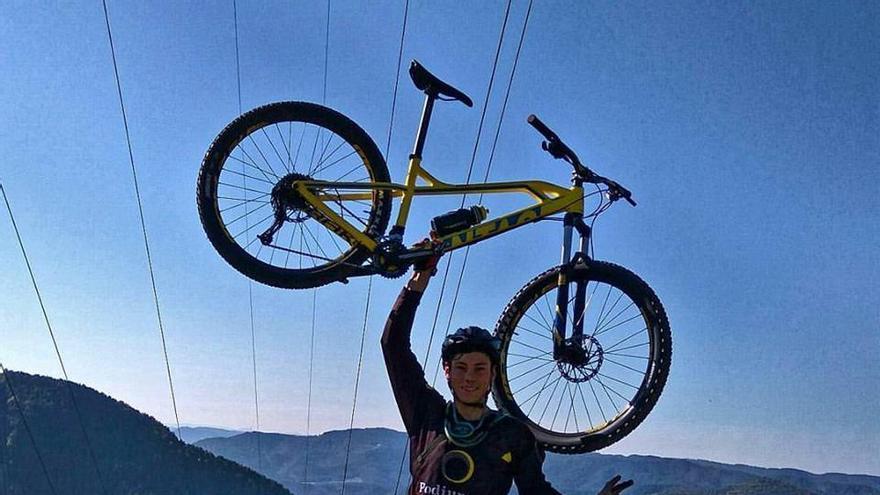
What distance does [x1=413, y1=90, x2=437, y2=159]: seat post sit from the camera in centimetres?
648

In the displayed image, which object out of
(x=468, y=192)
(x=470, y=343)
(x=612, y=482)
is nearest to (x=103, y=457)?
(x=468, y=192)

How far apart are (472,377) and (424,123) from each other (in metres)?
3.03

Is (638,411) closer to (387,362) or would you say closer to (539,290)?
(539,290)

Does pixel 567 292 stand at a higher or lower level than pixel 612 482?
higher

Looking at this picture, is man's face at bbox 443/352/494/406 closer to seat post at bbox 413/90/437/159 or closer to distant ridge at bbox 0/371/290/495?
seat post at bbox 413/90/437/159

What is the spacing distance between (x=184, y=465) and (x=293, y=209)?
15502cm

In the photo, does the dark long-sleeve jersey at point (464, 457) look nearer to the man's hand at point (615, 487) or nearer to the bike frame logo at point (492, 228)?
the man's hand at point (615, 487)

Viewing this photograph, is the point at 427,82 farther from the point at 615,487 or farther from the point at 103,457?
the point at 103,457

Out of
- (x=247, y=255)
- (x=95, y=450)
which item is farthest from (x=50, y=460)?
(x=247, y=255)

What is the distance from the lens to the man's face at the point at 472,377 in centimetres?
404

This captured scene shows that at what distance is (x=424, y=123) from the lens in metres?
6.54

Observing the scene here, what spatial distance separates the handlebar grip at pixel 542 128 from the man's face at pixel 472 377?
3030mm

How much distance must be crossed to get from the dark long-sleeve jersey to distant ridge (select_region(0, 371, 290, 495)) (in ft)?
466

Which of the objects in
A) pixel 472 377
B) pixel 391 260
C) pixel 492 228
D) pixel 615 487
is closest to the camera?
pixel 615 487
